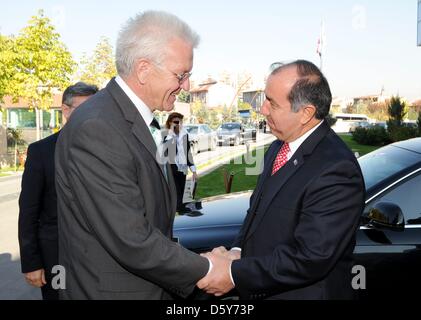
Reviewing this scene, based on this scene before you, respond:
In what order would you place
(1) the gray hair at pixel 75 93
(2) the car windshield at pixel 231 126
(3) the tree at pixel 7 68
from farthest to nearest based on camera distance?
(2) the car windshield at pixel 231 126, (3) the tree at pixel 7 68, (1) the gray hair at pixel 75 93

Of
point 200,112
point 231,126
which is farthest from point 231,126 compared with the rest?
point 200,112

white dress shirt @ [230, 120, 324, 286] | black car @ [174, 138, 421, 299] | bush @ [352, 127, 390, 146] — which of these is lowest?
bush @ [352, 127, 390, 146]

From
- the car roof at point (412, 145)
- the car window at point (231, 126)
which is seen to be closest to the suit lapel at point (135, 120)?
the car roof at point (412, 145)

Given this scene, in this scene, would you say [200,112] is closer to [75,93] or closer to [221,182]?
[221,182]

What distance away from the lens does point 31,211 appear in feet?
8.78

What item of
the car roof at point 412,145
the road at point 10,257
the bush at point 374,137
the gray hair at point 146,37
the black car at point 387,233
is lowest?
the road at point 10,257

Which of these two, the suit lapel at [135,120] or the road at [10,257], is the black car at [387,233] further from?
the road at [10,257]

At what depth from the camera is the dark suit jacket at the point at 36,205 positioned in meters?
2.67

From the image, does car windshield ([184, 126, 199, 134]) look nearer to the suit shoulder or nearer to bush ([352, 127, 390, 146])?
bush ([352, 127, 390, 146])

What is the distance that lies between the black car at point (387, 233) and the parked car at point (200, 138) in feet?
63.3

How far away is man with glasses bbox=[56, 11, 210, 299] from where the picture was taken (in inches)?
61.6

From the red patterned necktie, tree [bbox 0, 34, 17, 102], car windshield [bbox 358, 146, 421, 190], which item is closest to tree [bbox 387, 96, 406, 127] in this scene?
tree [bbox 0, 34, 17, 102]
